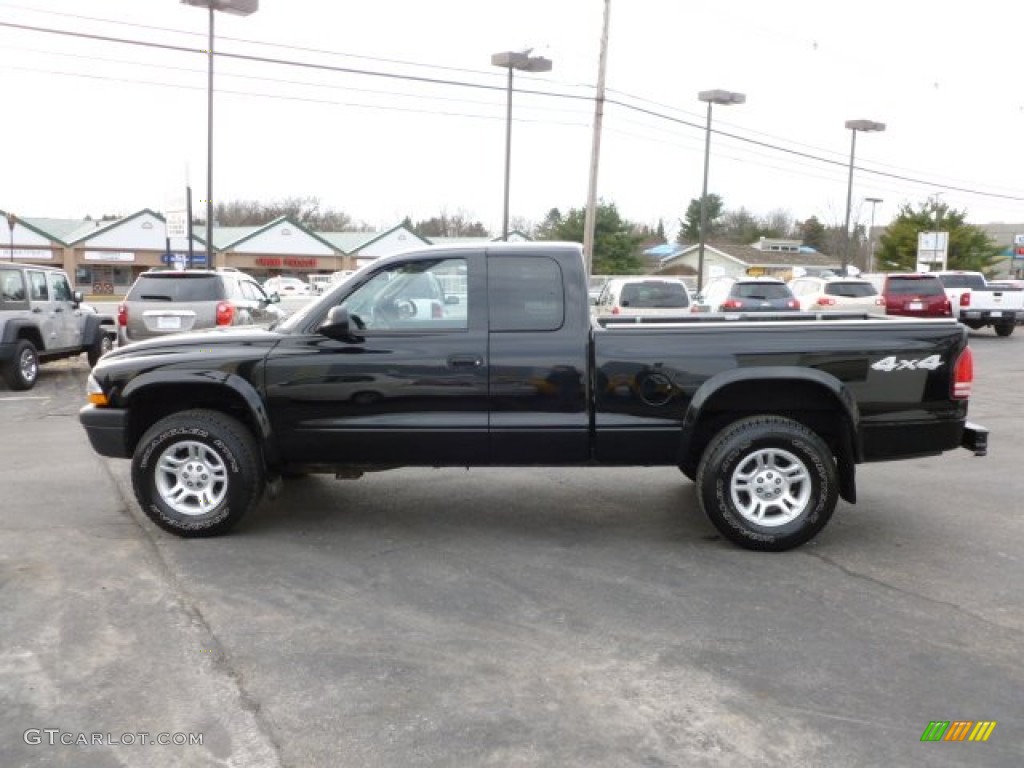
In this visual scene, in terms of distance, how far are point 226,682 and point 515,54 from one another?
996 inches

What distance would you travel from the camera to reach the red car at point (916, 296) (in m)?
21.3

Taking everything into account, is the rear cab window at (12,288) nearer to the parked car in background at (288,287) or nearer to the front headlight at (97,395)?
the front headlight at (97,395)

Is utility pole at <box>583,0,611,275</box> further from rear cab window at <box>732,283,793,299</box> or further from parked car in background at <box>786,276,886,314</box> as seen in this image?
parked car in background at <box>786,276,886,314</box>

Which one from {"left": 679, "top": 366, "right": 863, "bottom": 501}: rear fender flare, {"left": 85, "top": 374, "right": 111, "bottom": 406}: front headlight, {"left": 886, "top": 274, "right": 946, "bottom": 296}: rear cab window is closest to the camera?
{"left": 679, "top": 366, "right": 863, "bottom": 501}: rear fender flare

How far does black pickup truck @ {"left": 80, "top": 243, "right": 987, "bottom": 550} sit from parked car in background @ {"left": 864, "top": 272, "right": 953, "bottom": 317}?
1710 cm

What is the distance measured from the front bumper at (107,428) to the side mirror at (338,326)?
4.63 feet

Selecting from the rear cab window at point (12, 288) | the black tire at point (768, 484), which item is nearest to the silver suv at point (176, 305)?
the rear cab window at point (12, 288)

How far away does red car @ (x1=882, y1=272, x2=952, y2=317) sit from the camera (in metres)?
21.3

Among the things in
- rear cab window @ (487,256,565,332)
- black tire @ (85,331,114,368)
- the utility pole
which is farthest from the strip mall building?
rear cab window @ (487,256,565,332)

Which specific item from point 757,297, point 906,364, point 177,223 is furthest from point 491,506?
point 177,223

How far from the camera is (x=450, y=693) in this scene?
362cm

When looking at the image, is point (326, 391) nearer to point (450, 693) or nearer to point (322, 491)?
point (322, 491)

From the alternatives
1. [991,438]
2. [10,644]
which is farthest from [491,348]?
[991,438]

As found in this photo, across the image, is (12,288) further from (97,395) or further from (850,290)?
(850,290)
